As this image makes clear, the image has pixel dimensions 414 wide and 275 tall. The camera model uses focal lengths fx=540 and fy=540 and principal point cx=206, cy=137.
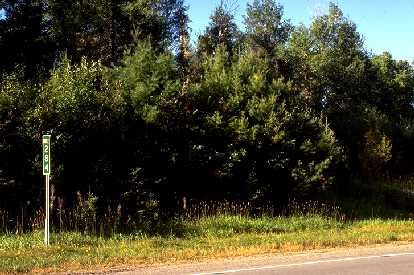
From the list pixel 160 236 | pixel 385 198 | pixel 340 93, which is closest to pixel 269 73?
pixel 160 236

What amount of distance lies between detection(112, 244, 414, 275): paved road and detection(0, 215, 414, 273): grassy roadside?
940 mm

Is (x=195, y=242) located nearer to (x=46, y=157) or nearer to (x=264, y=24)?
(x=46, y=157)

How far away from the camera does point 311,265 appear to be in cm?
1173

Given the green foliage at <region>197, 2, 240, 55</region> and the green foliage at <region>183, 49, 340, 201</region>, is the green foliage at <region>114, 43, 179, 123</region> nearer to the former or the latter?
the green foliage at <region>183, 49, 340, 201</region>

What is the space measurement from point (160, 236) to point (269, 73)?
39.2ft

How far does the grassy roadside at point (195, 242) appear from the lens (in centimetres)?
1209

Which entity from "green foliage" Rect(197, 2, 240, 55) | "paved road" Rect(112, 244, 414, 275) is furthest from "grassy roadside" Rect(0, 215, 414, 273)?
"green foliage" Rect(197, 2, 240, 55)

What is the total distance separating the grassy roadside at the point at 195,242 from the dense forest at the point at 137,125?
1.98m

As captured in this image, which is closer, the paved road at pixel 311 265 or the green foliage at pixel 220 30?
the paved road at pixel 311 265

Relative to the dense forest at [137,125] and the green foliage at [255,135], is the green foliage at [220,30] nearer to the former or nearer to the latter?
the dense forest at [137,125]

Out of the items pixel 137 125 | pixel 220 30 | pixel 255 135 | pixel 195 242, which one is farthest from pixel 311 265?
pixel 220 30

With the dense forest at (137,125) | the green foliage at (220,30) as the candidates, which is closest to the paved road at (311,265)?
the dense forest at (137,125)

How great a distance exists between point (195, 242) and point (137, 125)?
574cm

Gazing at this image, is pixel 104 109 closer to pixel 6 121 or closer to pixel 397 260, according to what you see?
pixel 6 121
